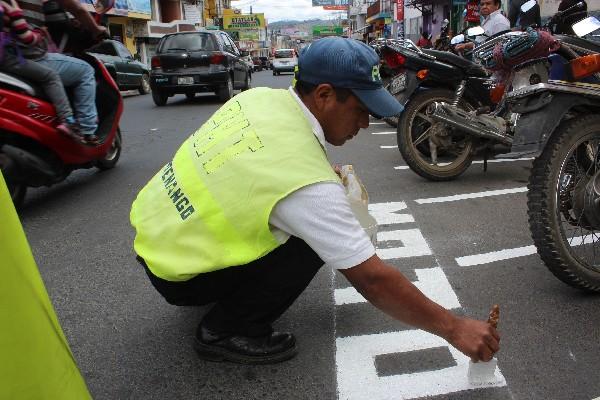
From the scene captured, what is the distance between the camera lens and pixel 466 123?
4086 millimetres

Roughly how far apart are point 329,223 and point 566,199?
1.51 metres

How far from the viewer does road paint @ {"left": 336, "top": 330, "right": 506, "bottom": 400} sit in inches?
73.6

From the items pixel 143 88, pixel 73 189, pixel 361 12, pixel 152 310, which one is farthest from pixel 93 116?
pixel 361 12

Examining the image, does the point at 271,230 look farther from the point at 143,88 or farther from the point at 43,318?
the point at 143,88

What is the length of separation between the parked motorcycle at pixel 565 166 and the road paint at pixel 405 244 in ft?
2.72

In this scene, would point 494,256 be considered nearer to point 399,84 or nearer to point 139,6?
point 399,84

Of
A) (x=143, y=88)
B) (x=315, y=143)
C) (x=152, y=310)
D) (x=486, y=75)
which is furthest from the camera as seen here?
(x=143, y=88)

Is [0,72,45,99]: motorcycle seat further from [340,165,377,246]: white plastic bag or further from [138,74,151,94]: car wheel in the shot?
[138,74,151,94]: car wheel

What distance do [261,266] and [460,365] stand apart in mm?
817

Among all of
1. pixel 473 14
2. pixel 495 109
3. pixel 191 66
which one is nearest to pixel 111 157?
pixel 495 109

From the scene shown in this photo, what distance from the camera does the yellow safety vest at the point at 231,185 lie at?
1.57m

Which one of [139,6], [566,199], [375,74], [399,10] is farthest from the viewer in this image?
[399,10]

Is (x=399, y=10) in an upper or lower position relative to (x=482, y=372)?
upper

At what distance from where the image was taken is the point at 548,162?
91.9 inches
